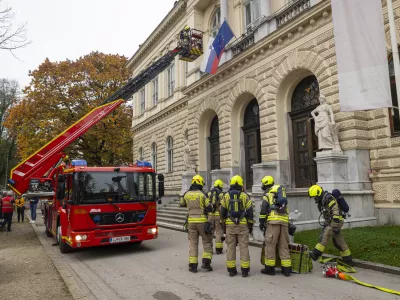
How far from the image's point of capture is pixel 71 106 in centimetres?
2678

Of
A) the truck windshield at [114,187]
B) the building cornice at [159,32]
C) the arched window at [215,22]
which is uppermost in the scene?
the building cornice at [159,32]

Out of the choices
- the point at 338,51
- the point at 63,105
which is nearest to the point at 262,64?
the point at 338,51

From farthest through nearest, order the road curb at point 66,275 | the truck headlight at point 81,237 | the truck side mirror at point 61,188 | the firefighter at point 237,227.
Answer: the truck side mirror at point 61,188 < the truck headlight at point 81,237 < the firefighter at point 237,227 < the road curb at point 66,275

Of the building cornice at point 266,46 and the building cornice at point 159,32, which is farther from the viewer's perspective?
the building cornice at point 159,32

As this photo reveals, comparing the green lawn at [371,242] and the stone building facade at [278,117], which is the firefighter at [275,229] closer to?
the green lawn at [371,242]

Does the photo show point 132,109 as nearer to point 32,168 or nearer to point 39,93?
point 39,93

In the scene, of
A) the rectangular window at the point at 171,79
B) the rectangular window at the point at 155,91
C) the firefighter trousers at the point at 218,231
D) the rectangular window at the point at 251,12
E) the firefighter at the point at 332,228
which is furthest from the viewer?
the rectangular window at the point at 155,91

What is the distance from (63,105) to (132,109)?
36.0ft

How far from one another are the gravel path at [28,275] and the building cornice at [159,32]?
19279 mm

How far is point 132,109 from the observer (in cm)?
3688

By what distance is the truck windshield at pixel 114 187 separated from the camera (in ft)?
29.3

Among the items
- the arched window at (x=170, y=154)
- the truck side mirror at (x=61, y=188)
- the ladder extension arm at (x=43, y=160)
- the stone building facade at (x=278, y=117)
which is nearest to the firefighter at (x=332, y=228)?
the stone building facade at (x=278, y=117)

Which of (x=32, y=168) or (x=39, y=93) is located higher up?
(x=39, y=93)

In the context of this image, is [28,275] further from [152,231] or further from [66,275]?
[152,231]
